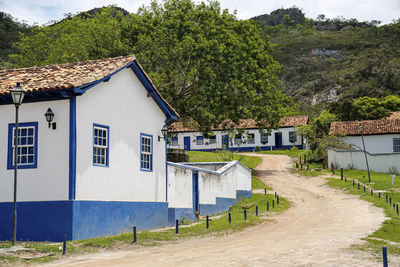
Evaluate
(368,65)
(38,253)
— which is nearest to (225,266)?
(38,253)

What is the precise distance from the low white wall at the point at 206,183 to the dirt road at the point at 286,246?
3.44 meters

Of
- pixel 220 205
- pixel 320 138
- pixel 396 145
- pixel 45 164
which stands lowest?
pixel 220 205

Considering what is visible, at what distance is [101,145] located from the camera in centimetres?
1565

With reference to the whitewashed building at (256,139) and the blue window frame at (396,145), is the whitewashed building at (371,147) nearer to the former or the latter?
the blue window frame at (396,145)

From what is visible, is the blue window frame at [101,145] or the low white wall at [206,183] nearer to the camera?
the blue window frame at [101,145]

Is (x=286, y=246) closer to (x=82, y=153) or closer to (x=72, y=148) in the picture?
(x=82, y=153)

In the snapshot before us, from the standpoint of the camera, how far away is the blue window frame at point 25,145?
1472 centimetres

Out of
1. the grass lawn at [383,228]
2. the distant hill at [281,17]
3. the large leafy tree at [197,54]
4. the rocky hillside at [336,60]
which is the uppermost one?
the distant hill at [281,17]

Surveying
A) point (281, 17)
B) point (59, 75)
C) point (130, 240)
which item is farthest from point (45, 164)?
point (281, 17)

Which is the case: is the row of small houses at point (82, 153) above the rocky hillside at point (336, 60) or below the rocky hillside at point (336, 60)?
below

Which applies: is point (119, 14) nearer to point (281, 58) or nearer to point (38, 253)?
point (38, 253)

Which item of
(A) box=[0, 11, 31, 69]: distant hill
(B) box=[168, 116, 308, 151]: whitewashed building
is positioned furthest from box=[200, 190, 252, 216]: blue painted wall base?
(A) box=[0, 11, 31, 69]: distant hill

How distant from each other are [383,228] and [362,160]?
22705 mm

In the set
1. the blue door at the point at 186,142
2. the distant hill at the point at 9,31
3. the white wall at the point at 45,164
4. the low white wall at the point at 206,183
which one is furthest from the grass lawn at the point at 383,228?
the distant hill at the point at 9,31
